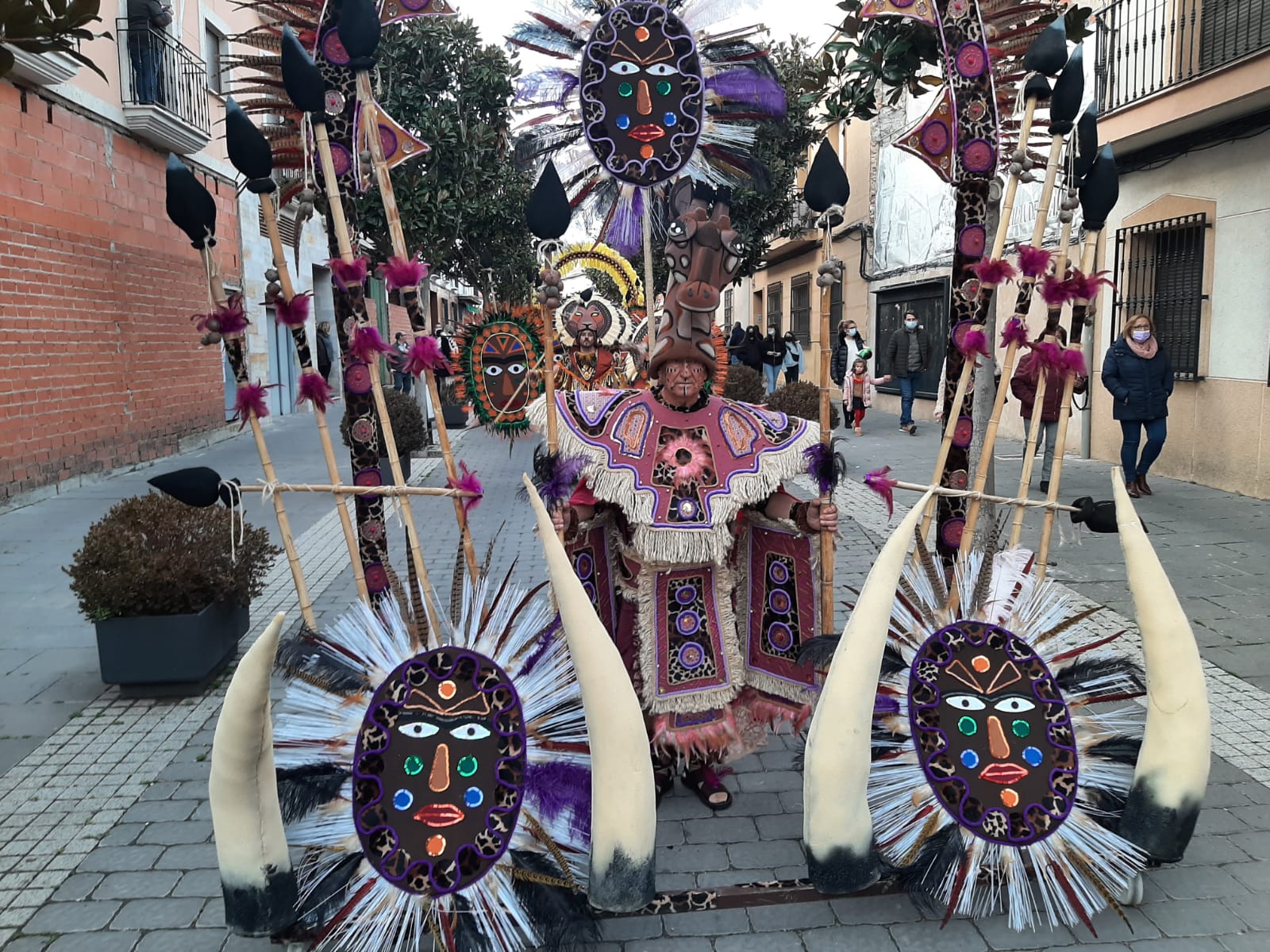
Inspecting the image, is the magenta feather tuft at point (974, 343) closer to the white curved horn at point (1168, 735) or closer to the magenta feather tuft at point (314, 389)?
the white curved horn at point (1168, 735)

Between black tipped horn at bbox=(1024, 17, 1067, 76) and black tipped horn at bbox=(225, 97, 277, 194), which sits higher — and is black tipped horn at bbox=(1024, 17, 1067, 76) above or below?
above

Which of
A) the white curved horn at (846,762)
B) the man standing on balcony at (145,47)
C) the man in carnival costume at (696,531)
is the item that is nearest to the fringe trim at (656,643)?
the man in carnival costume at (696,531)

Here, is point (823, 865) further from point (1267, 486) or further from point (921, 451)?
point (921, 451)

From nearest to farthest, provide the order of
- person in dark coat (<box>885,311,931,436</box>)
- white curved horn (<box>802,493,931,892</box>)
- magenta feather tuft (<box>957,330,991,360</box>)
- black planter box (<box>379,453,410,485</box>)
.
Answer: white curved horn (<box>802,493,931,892</box>)
magenta feather tuft (<box>957,330,991,360</box>)
black planter box (<box>379,453,410,485</box>)
person in dark coat (<box>885,311,931,436</box>)

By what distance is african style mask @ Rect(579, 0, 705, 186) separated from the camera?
3.37 metres

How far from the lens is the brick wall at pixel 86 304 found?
8.60 meters

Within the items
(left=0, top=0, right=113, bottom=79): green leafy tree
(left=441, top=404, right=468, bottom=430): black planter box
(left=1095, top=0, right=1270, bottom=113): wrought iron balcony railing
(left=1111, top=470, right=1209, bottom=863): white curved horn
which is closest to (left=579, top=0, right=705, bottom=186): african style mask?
(left=0, top=0, right=113, bottom=79): green leafy tree

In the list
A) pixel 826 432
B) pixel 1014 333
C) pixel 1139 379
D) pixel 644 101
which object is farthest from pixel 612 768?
pixel 1139 379

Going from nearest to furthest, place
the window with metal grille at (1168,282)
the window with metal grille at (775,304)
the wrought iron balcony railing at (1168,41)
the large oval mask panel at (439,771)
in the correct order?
1. the large oval mask panel at (439,771)
2. the wrought iron balcony railing at (1168,41)
3. the window with metal grille at (1168,282)
4. the window with metal grille at (775,304)

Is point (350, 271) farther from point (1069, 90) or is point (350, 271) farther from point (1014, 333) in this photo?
point (1069, 90)

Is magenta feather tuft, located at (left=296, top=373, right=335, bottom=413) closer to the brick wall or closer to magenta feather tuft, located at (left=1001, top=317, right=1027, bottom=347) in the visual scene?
magenta feather tuft, located at (left=1001, top=317, right=1027, bottom=347)

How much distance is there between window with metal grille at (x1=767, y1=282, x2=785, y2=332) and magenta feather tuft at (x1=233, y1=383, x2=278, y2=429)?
23954 millimetres

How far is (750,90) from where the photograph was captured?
3484 mm

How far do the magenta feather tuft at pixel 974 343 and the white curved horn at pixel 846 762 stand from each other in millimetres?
1021
